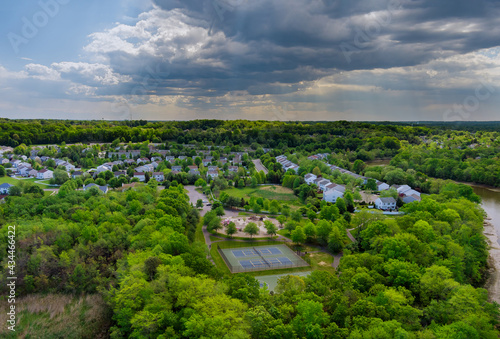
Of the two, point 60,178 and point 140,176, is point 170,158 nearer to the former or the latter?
point 140,176

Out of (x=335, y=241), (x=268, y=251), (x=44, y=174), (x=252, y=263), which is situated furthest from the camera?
(x=44, y=174)

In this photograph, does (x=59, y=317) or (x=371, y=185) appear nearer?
(x=59, y=317)

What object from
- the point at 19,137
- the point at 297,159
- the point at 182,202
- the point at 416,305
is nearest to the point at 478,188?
the point at 297,159

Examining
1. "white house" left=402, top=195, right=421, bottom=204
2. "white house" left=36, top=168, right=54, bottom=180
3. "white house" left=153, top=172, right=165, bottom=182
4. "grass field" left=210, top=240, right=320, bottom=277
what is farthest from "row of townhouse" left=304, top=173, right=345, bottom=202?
"white house" left=36, top=168, right=54, bottom=180

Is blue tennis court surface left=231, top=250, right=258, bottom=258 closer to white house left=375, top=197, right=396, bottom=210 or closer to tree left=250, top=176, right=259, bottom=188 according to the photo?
white house left=375, top=197, right=396, bottom=210

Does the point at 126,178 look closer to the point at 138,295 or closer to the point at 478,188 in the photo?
the point at 138,295

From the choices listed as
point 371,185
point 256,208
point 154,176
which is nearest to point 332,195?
point 371,185

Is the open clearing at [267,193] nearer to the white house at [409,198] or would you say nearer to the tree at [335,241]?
the white house at [409,198]
